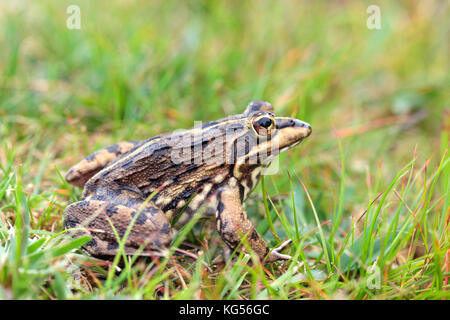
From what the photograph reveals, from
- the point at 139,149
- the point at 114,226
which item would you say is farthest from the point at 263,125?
the point at 114,226

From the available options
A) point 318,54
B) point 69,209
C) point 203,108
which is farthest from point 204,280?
point 318,54

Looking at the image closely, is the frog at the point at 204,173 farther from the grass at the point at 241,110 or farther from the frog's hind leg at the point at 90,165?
the grass at the point at 241,110

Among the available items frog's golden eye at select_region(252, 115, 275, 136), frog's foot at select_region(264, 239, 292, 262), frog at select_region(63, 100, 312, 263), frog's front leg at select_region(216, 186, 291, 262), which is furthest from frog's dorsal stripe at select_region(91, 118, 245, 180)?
frog's foot at select_region(264, 239, 292, 262)

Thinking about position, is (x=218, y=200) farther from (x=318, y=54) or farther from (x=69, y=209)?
(x=318, y=54)

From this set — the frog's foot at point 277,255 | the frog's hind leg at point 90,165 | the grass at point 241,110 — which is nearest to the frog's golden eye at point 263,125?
the grass at point 241,110

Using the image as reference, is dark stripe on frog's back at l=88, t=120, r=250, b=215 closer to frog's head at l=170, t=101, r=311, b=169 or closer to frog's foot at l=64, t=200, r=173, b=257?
frog's head at l=170, t=101, r=311, b=169
